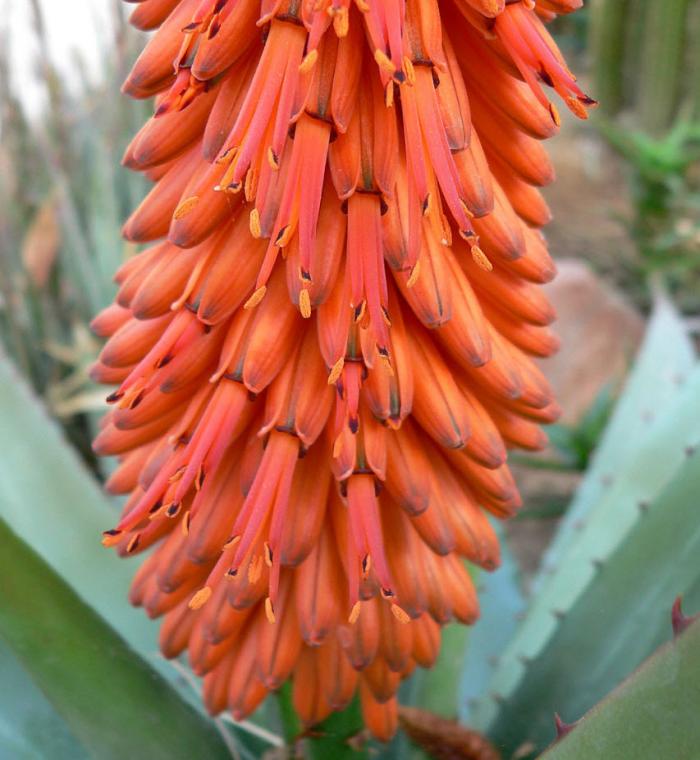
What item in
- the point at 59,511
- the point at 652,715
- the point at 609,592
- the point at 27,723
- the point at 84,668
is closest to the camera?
the point at 652,715

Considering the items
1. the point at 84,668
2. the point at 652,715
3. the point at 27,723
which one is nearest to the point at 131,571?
the point at 27,723

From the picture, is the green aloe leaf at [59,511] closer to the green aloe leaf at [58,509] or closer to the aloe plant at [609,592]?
the green aloe leaf at [58,509]

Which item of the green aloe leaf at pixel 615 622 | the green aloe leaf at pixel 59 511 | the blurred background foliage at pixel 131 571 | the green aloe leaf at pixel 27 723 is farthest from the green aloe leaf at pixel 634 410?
the green aloe leaf at pixel 27 723

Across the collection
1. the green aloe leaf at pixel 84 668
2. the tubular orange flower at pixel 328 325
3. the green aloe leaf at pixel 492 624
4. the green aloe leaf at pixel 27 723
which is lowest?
the green aloe leaf at pixel 492 624

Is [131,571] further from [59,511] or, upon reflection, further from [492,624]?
[492,624]

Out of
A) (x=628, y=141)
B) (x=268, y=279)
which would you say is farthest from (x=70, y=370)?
(x=628, y=141)

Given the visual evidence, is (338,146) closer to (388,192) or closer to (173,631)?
(388,192)

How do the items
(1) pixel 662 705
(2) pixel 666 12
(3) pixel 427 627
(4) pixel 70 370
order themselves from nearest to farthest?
(1) pixel 662 705, (3) pixel 427 627, (4) pixel 70 370, (2) pixel 666 12
